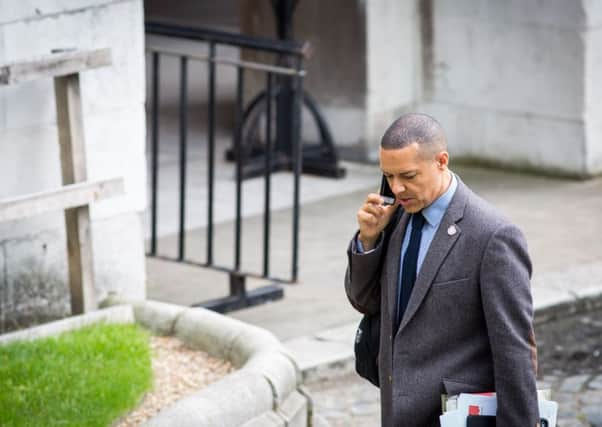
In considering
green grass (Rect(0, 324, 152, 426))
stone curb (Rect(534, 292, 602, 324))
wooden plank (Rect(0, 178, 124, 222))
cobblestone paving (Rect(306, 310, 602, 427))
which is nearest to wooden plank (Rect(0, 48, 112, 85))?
wooden plank (Rect(0, 178, 124, 222))

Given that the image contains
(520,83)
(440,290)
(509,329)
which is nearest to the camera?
(509,329)

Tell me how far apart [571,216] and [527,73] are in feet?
5.43

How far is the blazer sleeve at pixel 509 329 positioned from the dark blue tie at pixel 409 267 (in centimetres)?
24

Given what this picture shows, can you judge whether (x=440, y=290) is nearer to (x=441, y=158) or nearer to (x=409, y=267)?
(x=409, y=267)

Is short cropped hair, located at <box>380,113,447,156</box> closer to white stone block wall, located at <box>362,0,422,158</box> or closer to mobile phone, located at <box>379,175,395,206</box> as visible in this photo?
mobile phone, located at <box>379,175,395,206</box>

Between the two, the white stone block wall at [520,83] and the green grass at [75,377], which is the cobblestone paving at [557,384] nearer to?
the green grass at [75,377]

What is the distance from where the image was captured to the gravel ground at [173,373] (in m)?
5.68

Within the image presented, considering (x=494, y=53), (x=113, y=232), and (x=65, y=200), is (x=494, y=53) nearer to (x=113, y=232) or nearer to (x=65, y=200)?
(x=113, y=232)

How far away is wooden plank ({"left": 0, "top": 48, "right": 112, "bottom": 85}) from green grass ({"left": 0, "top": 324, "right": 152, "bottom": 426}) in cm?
115

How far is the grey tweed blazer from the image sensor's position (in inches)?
153

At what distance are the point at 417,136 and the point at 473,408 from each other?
784 millimetres

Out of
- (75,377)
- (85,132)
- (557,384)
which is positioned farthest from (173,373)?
(557,384)

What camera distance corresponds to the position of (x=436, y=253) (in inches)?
158

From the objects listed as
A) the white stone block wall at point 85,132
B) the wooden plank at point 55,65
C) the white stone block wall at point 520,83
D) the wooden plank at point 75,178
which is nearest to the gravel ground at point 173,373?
the wooden plank at point 75,178
